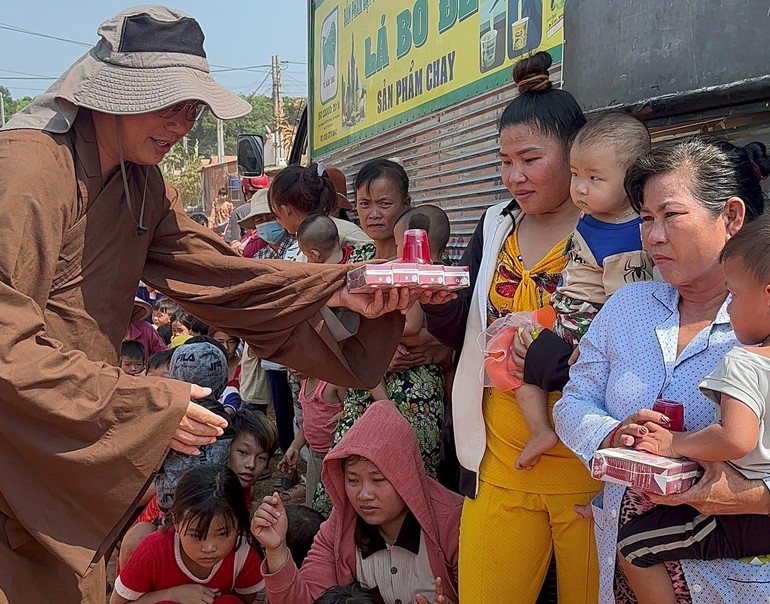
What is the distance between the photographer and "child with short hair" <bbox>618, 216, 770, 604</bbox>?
4.97 ft

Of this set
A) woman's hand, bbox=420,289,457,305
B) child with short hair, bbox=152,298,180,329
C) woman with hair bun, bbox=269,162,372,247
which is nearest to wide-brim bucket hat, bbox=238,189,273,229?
child with short hair, bbox=152,298,180,329

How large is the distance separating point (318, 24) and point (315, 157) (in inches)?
53.2

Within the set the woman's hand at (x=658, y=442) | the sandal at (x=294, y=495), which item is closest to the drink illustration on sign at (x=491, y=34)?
the woman's hand at (x=658, y=442)

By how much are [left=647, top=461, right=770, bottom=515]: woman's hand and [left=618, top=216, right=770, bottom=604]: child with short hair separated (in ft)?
Result: 0.08

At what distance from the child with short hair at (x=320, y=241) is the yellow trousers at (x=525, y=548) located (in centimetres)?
218

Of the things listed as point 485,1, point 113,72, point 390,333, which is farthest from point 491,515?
point 485,1

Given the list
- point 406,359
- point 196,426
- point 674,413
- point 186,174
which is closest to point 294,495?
point 406,359

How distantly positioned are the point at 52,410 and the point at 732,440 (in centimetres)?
137

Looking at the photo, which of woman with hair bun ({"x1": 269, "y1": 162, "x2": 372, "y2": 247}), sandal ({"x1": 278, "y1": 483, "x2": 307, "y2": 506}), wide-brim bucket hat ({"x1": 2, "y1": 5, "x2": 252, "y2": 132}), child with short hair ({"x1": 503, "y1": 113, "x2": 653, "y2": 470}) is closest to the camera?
wide-brim bucket hat ({"x1": 2, "y1": 5, "x2": 252, "y2": 132})

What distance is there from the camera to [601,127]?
2.18 metres

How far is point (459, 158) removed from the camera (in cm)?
453

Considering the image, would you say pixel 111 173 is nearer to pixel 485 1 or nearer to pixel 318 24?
pixel 485 1

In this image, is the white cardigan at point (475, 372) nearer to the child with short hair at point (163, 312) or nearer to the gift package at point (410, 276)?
the gift package at point (410, 276)

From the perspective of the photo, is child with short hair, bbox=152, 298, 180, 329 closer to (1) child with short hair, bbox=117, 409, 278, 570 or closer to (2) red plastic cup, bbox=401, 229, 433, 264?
(1) child with short hair, bbox=117, 409, 278, 570
